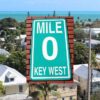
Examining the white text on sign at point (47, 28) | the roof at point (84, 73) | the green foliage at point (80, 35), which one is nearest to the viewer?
the white text on sign at point (47, 28)

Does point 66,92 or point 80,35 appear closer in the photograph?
point 66,92

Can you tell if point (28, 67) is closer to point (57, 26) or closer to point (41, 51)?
point (41, 51)

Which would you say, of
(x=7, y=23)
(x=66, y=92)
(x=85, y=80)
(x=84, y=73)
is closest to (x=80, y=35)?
(x=7, y=23)

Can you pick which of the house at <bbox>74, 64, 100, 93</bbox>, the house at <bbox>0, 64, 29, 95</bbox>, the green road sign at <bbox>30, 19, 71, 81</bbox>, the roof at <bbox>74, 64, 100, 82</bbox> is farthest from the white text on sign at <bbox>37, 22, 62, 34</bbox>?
the roof at <bbox>74, 64, 100, 82</bbox>

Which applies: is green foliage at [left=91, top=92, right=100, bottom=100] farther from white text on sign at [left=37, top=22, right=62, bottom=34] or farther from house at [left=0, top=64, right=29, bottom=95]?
white text on sign at [left=37, top=22, right=62, bottom=34]

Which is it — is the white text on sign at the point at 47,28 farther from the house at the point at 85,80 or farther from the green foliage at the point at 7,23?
the green foliage at the point at 7,23

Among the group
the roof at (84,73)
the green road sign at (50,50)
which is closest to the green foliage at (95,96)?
the roof at (84,73)

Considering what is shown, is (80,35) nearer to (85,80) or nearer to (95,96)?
(85,80)

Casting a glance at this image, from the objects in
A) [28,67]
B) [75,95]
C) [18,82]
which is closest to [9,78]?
[18,82]
